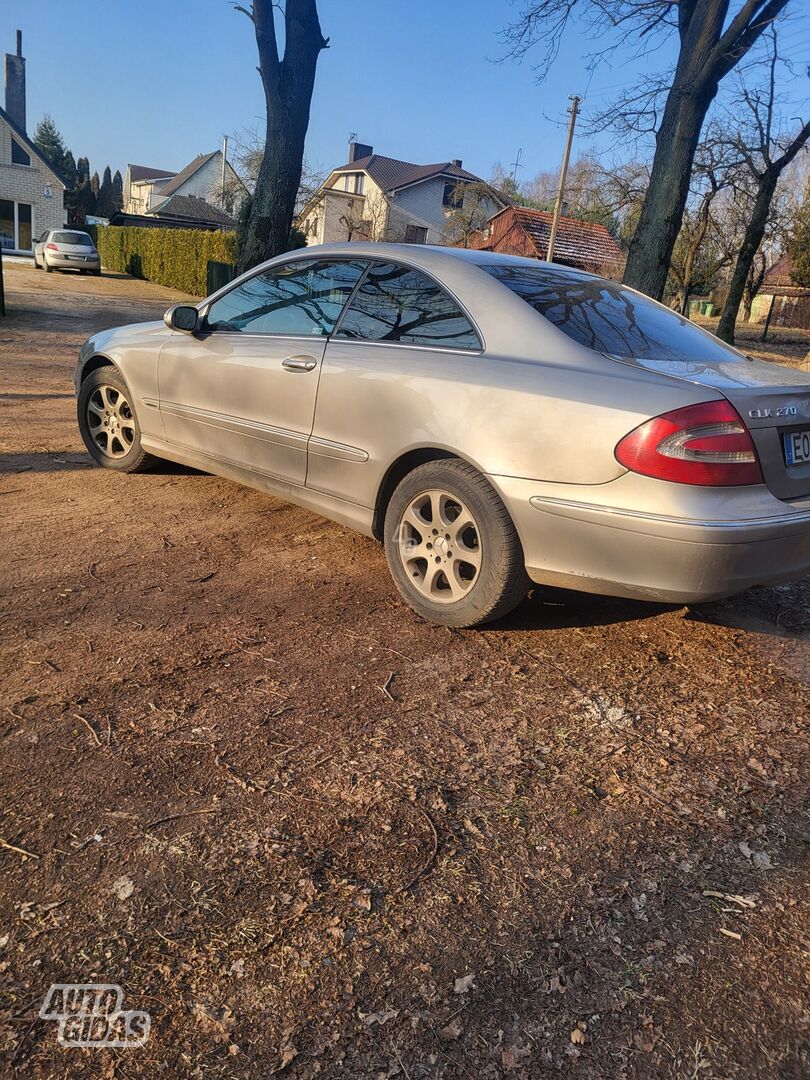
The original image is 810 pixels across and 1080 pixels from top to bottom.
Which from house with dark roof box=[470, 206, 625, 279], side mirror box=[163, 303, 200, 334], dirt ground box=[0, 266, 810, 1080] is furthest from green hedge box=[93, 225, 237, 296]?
dirt ground box=[0, 266, 810, 1080]

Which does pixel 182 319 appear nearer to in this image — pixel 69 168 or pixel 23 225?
pixel 23 225

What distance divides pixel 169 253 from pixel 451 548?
89.6 ft

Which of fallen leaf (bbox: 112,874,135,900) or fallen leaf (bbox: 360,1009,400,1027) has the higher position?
fallen leaf (bbox: 112,874,135,900)

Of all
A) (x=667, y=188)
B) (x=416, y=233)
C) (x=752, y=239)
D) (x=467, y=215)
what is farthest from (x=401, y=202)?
(x=667, y=188)

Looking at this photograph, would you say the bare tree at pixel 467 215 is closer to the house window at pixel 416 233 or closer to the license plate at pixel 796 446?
the house window at pixel 416 233

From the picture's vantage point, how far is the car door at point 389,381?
3400 millimetres

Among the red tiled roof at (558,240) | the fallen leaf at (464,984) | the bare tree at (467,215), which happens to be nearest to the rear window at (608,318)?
the fallen leaf at (464,984)

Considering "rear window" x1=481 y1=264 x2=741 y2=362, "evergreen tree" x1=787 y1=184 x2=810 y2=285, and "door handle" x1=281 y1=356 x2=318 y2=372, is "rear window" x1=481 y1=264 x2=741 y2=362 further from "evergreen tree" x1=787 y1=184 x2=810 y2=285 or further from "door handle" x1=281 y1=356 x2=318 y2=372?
"evergreen tree" x1=787 y1=184 x2=810 y2=285

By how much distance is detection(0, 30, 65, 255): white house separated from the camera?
134 ft

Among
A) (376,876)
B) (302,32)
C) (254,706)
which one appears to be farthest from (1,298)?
(376,876)

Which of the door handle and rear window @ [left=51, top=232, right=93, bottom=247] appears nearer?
the door handle

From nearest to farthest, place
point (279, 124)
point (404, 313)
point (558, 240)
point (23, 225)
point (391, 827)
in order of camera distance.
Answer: point (391, 827), point (404, 313), point (279, 124), point (23, 225), point (558, 240)

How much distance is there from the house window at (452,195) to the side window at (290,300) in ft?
156

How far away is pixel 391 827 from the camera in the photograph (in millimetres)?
2240
